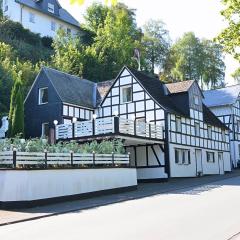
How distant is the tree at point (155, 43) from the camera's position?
68812 mm

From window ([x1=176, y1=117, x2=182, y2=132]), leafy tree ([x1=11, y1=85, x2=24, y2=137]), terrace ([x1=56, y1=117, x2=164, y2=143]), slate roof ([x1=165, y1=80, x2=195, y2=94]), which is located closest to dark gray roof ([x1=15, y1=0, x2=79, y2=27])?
slate roof ([x1=165, y1=80, x2=195, y2=94])

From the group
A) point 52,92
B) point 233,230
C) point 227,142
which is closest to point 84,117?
point 52,92

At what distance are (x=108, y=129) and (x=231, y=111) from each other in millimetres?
24463

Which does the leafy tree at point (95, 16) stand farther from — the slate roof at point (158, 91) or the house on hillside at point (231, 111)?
the slate roof at point (158, 91)

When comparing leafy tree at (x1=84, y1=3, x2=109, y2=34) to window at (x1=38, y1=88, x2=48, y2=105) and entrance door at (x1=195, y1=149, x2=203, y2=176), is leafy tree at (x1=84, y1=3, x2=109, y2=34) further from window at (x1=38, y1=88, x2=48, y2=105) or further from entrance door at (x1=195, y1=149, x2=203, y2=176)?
entrance door at (x1=195, y1=149, x2=203, y2=176)

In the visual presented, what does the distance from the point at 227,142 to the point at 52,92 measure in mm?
19021

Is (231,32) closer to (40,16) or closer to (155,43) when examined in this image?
(40,16)

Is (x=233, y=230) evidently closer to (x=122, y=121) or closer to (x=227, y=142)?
(x=122, y=121)

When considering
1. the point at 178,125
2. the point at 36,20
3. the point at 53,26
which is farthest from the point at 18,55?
the point at 178,125

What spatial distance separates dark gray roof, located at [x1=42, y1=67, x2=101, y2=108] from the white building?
23.6 meters

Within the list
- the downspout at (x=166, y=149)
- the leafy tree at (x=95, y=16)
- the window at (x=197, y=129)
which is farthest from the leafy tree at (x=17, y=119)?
the leafy tree at (x=95, y=16)

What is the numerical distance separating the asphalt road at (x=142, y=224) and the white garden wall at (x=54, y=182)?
9.65ft

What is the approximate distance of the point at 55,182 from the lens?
18531 millimetres

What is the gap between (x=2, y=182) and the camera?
55.8 feet
